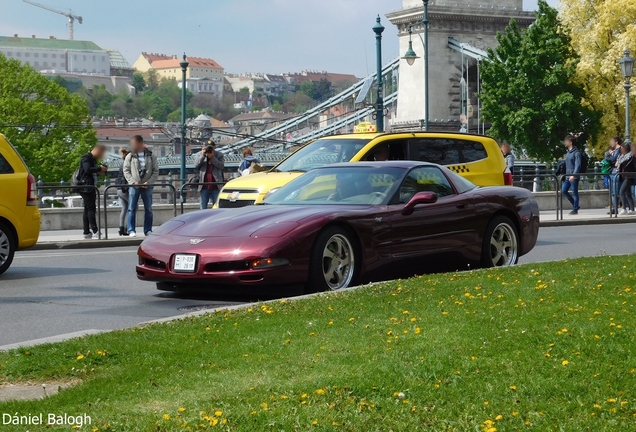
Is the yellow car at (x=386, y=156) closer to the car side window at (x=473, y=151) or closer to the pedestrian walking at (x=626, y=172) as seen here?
the car side window at (x=473, y=151)

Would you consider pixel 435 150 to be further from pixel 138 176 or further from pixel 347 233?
pixel 138 176

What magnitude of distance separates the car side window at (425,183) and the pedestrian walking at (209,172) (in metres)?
11.0

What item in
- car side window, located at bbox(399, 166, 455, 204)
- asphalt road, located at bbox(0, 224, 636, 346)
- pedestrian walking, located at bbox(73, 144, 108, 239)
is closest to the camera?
asphalt road, located at bbox(0, 224, 636, 346)

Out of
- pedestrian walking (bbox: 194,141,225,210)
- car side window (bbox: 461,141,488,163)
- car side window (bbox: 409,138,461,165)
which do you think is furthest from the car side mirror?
pedestrian walking (bbox: 194,141,225,210)

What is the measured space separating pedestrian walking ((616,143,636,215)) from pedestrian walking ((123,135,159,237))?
1122 cm

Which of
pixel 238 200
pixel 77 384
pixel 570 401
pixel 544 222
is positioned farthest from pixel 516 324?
pixel 544 222

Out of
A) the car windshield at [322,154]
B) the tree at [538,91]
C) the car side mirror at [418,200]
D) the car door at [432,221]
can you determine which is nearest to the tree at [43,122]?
the tree at [538,91]

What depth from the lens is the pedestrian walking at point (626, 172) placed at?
26734 mm

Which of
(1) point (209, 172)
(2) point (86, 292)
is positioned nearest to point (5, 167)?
(2) point (86, 292)

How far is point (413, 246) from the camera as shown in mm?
11570

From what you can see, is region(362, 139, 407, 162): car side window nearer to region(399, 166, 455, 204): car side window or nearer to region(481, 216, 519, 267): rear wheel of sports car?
region(481, 216, 519, 267): rear wheel of sports car

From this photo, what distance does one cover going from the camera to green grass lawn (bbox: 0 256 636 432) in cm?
510

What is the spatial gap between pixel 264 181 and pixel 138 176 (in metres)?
5.40

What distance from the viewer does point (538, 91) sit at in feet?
185
